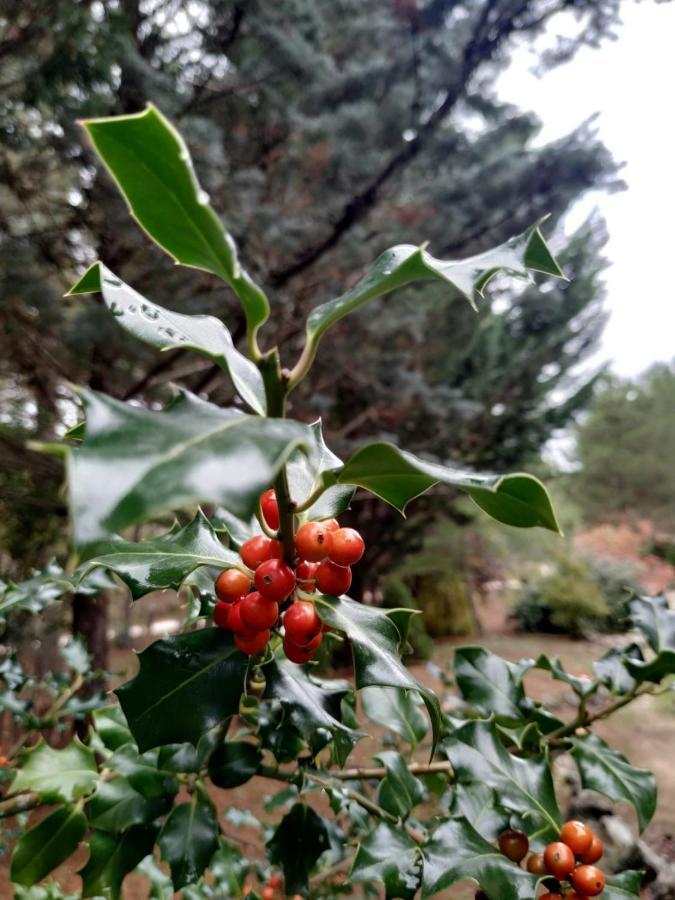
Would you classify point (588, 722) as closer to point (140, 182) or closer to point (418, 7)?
point (140, 182)

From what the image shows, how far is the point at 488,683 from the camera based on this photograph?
857mm

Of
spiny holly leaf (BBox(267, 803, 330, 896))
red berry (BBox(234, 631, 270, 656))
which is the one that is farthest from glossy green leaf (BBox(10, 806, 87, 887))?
red berry (BBox(234, 631, 270, 656))

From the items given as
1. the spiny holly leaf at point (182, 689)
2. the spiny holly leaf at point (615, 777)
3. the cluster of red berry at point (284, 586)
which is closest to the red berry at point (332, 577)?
the cluster of red berry at point (284, 586)

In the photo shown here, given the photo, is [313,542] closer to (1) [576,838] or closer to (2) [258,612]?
(2) [258,612]

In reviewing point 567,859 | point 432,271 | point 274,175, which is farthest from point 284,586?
point 274,175

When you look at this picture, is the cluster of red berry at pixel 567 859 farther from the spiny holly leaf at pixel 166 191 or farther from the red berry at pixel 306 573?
the spiny holly leaf at pixel 166 191

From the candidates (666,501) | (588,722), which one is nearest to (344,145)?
(588,722)

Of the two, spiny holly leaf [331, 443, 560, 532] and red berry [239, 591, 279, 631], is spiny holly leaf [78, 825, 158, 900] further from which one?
spiny holly leaf [331, 443, 560, 532]

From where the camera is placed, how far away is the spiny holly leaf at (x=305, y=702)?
1.79 feet

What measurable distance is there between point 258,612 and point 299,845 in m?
0.50

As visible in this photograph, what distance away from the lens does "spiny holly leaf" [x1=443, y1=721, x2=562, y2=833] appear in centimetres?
68

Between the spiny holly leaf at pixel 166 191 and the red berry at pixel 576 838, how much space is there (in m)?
0.73

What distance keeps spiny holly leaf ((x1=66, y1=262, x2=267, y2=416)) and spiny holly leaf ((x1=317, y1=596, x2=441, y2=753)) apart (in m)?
0.20

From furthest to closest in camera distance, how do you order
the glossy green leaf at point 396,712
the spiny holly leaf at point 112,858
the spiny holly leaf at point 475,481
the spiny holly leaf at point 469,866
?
the glossy green leaf at point 396,712 < the spiny holly leaf at point 112,858 < the spiny holly leaf at point 469,866 < the spiny holly leaf at point 475,481
